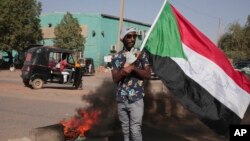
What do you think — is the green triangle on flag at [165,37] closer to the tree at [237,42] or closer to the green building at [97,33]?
the green building at [97,33]

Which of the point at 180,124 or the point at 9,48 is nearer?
the point at 180,124

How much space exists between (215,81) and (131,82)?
→ 1.54 metres

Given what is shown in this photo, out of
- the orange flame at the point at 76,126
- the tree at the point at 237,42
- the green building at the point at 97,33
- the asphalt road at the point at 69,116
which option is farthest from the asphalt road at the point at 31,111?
the tree at the point at 237,42

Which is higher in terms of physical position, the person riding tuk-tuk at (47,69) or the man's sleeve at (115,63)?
the man's sleeve at (115,63)

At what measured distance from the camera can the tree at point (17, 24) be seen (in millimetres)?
42250

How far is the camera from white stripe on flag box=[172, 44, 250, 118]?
600cm

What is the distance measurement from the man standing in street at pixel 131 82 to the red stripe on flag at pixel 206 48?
132cm

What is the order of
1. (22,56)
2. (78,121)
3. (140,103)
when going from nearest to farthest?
(140,103) < (78,121) < (22,56)

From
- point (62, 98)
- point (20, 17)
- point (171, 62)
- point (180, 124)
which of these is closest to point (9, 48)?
point (20, 17)

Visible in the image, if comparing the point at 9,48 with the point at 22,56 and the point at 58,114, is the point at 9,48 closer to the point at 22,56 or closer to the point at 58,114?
the point at 22,56

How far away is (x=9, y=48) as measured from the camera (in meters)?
42.5

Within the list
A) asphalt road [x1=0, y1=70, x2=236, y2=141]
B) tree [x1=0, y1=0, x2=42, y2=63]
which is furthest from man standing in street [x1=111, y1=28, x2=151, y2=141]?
tree [x1=0, y1=0, x2=42, y2=63]

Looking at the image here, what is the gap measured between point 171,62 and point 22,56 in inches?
1756

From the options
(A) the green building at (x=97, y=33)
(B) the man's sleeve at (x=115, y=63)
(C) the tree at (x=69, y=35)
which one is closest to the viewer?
(B) the man's sleeve at (x=115, y=63)
